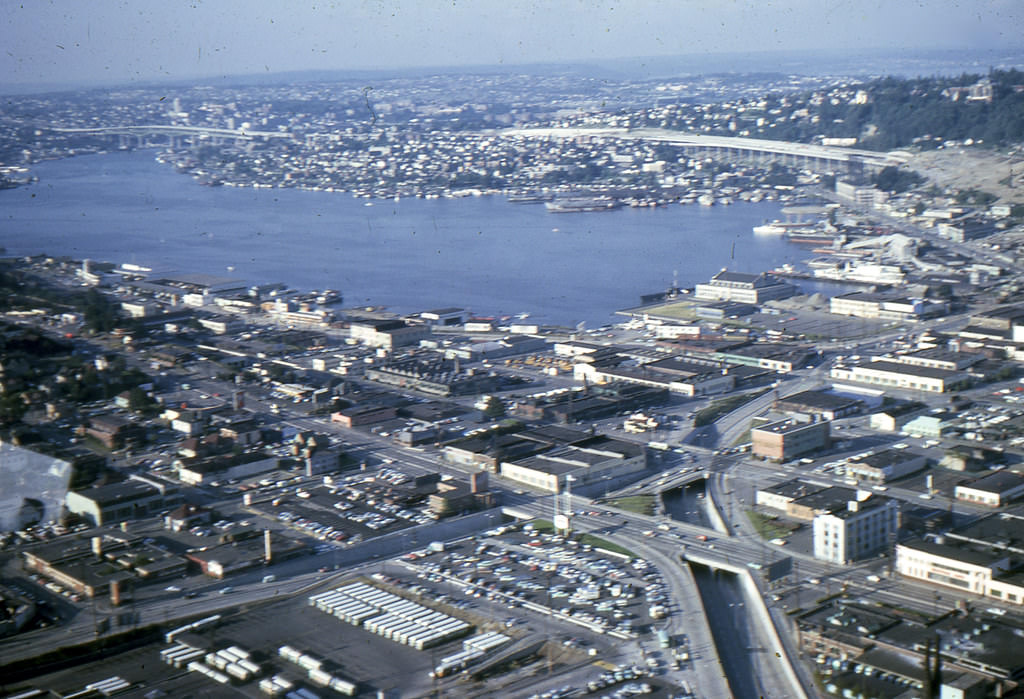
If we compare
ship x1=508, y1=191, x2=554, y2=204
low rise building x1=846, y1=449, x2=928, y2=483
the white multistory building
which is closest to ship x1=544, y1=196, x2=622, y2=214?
ship x1=508, y1=191, x2=554, y2=204

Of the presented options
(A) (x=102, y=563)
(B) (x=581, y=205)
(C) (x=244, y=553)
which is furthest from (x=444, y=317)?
(B) (x=581, y=205)

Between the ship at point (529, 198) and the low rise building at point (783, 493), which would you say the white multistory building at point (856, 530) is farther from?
the ship at point (529, 198)

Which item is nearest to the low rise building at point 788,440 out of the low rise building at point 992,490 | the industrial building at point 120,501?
the low rise building at point 992,490

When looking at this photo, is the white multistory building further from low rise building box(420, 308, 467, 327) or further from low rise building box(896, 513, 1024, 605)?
low rise building box(420, 308, 467, 327)

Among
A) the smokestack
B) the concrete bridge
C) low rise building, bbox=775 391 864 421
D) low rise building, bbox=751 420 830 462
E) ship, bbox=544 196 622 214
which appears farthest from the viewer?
the concrete bridge

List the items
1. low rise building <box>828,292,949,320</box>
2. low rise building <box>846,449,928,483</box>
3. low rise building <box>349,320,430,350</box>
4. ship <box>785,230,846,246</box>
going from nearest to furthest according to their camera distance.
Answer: low rise building <box>846,449,928,483</box> → low rise building <box>349,320,430,350</box> → low rise building <box>828,292,949,320</box> → ship <box>785,230,846,246</box>

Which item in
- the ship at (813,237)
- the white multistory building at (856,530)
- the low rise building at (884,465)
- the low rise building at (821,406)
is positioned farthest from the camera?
the ship at (813,237)
